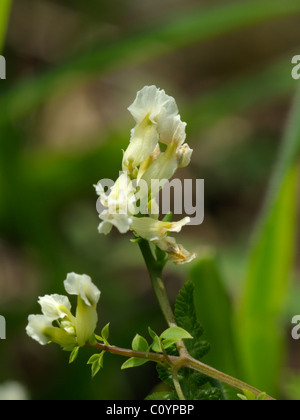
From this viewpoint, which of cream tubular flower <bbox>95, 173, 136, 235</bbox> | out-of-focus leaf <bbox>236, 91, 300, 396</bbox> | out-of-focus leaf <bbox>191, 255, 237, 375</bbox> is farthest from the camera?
out-of-focus leaf <bbox>236, 91, 300, 396</bbox>

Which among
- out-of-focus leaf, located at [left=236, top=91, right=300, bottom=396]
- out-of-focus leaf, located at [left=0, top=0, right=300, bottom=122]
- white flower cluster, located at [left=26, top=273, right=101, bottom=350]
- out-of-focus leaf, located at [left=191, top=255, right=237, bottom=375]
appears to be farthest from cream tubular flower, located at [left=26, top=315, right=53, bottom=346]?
out-of-focus leaf, located at [left=0, top=0, right=300, bottom=122]

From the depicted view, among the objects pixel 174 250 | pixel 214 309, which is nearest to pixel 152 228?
pixel 174 250

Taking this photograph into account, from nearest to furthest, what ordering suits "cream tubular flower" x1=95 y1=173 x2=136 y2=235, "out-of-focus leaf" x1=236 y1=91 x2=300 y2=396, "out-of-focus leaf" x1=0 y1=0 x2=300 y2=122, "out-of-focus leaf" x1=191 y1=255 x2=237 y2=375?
"cream tubular flower" x1=95 y1=173 x2=136 y2=235 < "out-of-focus leaf" x1=191 y1=255 x2=237 y2=375 < "out-of-focus leaf" x1=236 y1=91 x2=300 y2=396 < "out-of-focus leaf" x1=0 y1=0 x2=300 y2=122

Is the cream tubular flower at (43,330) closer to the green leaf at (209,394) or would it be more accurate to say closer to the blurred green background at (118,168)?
the green leaf at (209,394)

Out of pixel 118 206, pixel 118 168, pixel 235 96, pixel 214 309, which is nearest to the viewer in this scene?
pixel 118 206

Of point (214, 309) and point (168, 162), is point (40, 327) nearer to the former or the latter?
point (168, 162)

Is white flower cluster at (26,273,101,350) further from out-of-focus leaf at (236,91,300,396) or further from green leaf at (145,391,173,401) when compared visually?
out-of-focus leaf at (236,91,300,396)
